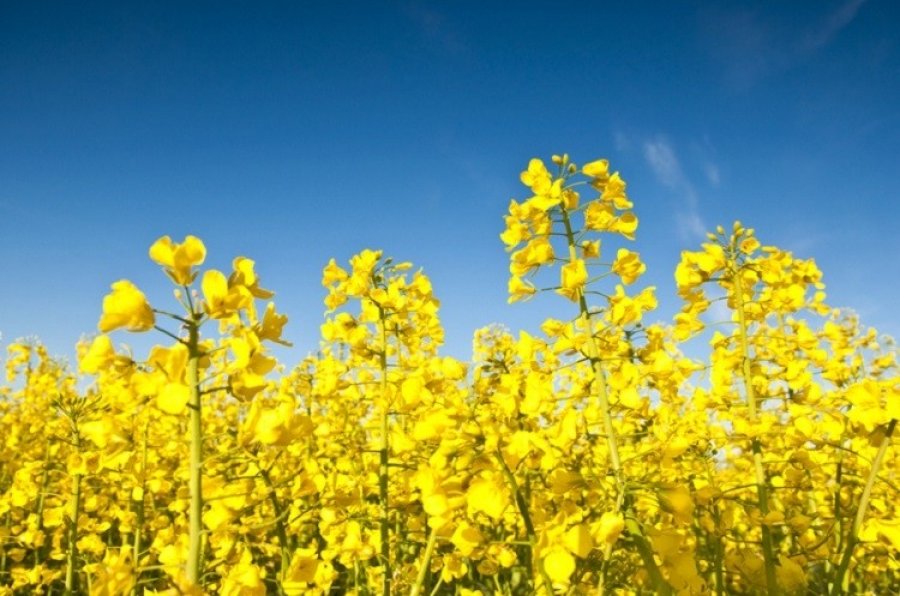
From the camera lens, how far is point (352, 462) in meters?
5.29

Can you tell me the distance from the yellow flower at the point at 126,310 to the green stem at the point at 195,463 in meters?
0.18

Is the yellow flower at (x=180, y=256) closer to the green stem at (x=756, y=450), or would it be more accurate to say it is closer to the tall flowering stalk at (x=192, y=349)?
the tall flowering stalk at (x=192, y=349)

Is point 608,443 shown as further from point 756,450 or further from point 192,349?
point 192,349

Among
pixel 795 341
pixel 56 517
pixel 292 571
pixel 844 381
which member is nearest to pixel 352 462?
pixel 56 517

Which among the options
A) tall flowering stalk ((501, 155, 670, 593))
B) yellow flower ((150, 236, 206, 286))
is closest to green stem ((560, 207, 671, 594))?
tall flowering stalk ((501, 155, 670, 593))

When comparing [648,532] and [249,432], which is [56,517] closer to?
[249,432]

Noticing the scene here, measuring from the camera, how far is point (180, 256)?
2119 mm

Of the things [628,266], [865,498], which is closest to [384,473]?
[628,266]

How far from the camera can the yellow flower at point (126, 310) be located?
2049 millimetres

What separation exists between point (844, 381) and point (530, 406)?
4.16m

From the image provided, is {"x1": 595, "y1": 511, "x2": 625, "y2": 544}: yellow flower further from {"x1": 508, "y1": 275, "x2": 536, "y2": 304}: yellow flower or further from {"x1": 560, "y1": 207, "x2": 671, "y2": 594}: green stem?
{"x1": 508, "y1": 275, "x2": 536, "y2": 304}: yellow flower

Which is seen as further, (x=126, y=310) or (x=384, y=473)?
(x=384, y=473)

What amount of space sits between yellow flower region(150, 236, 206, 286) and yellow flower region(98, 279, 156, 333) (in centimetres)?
13

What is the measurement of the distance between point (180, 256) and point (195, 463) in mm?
725
